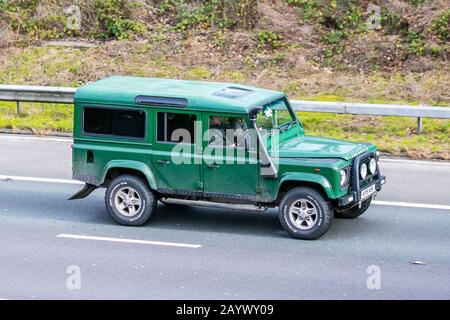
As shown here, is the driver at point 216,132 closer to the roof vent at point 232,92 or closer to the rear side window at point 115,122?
the roof vent at point 232,92

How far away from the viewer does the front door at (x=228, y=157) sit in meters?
13.6

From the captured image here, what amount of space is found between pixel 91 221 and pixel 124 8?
12127mm

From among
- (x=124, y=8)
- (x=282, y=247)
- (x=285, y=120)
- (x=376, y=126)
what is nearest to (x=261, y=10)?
(x=124, y=8)

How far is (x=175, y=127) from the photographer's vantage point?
14.0 metres

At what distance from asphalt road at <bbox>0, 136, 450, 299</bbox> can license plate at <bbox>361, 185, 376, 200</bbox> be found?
0.55 m

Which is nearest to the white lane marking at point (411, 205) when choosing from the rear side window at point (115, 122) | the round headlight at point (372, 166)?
the round headlight at point (372, 166)

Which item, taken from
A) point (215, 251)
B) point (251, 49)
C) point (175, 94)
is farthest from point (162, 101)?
point (251, 49)

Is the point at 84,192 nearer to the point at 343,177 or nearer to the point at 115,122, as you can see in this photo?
the point at 115,122

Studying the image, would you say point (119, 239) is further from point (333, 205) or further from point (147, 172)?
point (333, 205)

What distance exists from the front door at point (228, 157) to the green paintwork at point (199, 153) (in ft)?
0.04

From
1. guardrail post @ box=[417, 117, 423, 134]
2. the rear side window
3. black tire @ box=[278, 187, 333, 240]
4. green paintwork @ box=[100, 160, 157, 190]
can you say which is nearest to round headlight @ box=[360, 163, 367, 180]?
black tire @ box=[278, 187, 333, 240]

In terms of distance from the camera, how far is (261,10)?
24922 mm

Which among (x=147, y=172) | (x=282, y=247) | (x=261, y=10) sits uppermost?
(x=261, y=10)

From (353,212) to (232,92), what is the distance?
2.40 m
